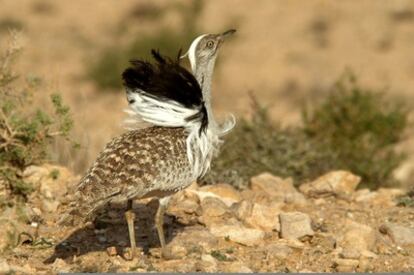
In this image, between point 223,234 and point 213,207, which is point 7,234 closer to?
point 223,234

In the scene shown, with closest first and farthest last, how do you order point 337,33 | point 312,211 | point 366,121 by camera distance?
point 312,211, point 366,121, point 337,33

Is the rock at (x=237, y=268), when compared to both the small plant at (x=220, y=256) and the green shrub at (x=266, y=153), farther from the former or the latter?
the green shrub at (x=266, y=153)

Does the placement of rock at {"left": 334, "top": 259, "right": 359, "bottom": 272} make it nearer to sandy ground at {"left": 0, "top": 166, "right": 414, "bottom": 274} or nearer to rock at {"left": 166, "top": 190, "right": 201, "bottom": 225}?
sandy ground at {"left": 0, "top": 166, "right": 414, "bottom": 274}

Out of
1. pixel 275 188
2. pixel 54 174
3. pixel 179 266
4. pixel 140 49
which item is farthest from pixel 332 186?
pixel 140 49

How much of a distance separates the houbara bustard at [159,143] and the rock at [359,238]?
45.3 inches

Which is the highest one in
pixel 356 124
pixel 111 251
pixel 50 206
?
pixel 356 124

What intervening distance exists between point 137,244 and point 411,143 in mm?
7003

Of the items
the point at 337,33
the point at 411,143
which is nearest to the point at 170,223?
the point at 411,143

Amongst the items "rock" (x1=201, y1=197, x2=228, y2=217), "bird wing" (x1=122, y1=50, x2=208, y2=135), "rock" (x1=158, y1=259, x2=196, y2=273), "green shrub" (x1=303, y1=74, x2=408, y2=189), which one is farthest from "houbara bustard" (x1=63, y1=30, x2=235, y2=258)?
"green shrub" (x1=303, y1=74, x2=408, y2=189)

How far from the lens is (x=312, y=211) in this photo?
7.82 m

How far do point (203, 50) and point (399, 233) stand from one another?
1977 mm

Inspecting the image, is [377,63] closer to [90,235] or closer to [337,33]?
[337,33]

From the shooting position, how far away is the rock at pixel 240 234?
6.83 m

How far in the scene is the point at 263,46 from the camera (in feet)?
67.7
